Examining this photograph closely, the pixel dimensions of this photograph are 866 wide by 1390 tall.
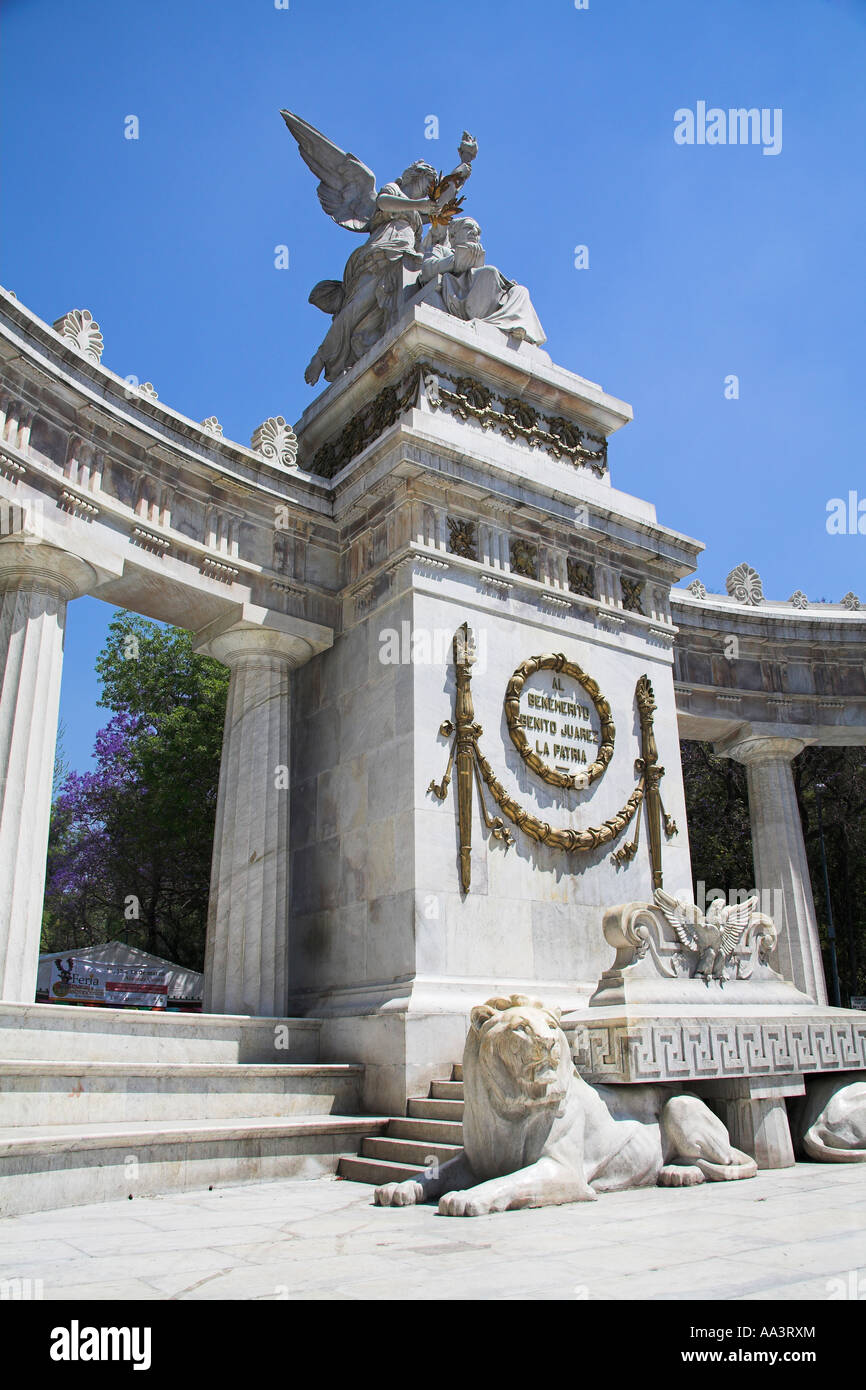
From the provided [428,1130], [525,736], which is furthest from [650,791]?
[428,1130]

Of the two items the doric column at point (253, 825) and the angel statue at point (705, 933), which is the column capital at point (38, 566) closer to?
the doric column at point (253, 825)

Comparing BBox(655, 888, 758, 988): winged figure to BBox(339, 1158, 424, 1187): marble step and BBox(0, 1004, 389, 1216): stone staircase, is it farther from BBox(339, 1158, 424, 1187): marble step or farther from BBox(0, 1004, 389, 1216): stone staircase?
BBox(0, 1004, 389, 1216): stone staircase

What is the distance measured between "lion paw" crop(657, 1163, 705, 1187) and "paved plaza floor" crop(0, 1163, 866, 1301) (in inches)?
5.2

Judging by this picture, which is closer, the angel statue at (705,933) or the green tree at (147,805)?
the angel statue at (705,933)

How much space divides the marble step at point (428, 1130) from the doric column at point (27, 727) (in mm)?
4798

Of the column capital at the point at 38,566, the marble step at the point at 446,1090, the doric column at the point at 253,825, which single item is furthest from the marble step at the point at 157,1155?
the column capital at the point at 38,566

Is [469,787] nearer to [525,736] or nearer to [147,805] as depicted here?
[525,736]

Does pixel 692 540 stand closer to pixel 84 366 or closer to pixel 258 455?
pixel 258 455

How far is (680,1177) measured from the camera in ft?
32.0

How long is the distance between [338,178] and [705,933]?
17432mm

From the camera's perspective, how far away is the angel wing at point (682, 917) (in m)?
12.0

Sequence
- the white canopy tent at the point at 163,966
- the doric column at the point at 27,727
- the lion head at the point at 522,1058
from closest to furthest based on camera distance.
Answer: the lion head at the point at 522,1058 < the doric column at the point at 27,727 < the white canopy tent at the point at 163,966

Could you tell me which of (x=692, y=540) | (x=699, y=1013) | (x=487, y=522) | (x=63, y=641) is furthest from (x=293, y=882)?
(x=692, y=540)

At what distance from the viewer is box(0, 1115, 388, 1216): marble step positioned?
9.27 meters
